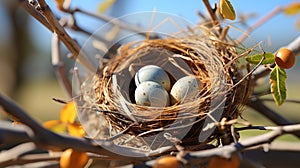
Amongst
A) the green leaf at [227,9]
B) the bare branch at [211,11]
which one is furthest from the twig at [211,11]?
the green leaf at [227,9]

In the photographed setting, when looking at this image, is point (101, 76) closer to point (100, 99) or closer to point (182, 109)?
point (100, 99)

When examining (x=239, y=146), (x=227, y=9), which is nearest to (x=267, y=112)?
(x=227, y=9)

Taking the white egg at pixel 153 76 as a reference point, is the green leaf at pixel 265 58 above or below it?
below

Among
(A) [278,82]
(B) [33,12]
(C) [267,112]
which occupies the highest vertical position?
(B) [33,12]

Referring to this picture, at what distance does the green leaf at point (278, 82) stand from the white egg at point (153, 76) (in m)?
0.21

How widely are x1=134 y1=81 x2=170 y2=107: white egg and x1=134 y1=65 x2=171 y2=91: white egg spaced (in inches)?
0.6

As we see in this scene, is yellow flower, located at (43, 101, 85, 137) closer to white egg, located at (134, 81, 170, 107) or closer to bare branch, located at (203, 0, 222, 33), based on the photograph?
white egg, located at (134, 81, 170, 107)

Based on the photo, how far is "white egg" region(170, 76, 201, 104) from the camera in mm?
683

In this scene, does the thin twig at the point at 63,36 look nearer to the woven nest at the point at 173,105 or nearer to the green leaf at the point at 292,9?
the woven nest at the point at 173,105

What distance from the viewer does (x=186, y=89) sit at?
0.69m

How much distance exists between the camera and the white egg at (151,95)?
2.29ft

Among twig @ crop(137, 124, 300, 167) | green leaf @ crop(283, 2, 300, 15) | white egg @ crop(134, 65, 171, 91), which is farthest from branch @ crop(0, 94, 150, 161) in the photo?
green leaf @ crop(283, 2, 300, 15)

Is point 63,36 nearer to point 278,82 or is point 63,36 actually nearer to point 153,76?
point 153,76

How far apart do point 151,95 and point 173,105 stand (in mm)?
37
